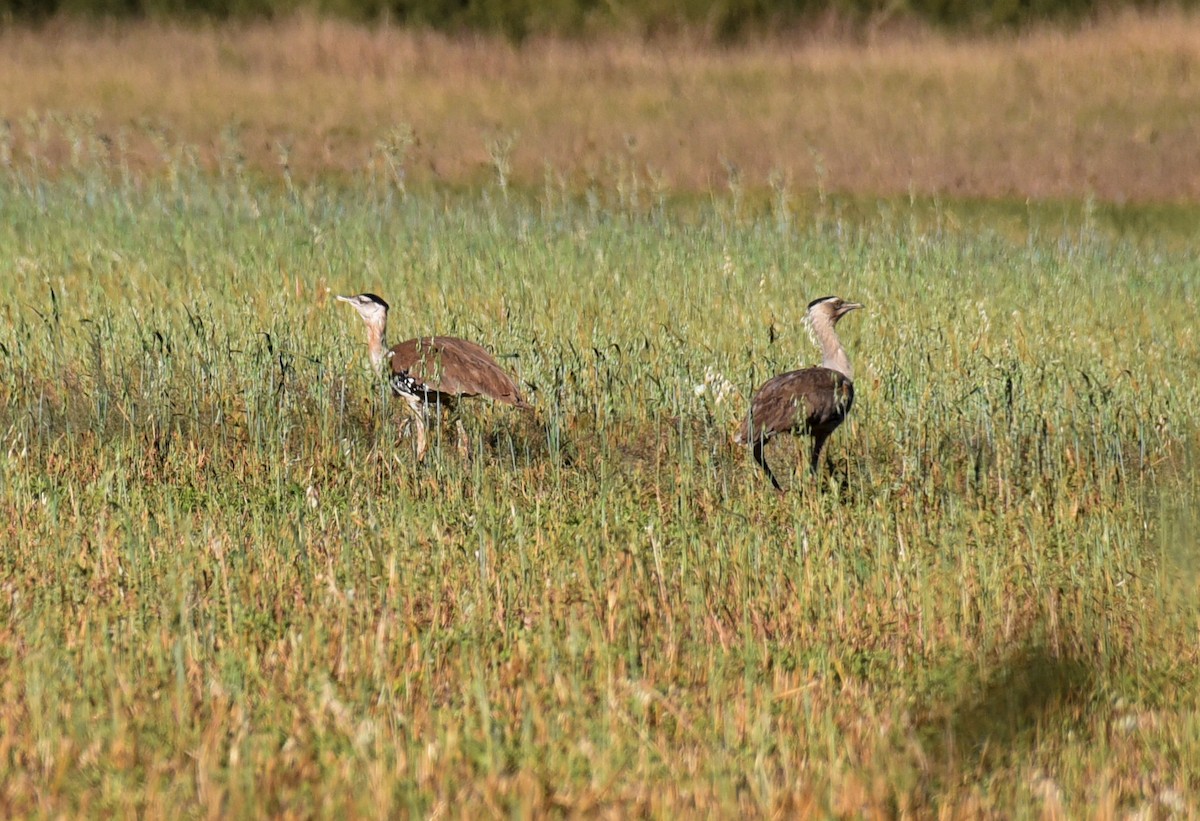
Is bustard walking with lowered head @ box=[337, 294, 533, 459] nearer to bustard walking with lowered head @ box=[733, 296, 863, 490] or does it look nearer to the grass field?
the grass field

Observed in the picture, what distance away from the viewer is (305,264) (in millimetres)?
11625

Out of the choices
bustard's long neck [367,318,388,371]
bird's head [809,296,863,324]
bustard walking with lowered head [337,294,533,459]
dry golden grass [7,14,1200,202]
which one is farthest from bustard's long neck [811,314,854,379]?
dry golden grass [7,14,1200,202]

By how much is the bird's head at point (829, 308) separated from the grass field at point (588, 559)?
1.36 feet

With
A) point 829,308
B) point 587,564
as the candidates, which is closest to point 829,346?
point 829,308

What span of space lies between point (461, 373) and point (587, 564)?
2.05 m

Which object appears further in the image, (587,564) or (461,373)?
(461,373)

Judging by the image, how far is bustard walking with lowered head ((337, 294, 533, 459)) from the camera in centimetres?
747

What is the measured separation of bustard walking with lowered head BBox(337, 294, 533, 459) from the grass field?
220 mm

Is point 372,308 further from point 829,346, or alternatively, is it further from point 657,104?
point 657,104

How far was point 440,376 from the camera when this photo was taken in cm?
744

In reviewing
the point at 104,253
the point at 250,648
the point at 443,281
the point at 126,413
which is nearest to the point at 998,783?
the point at 250,648

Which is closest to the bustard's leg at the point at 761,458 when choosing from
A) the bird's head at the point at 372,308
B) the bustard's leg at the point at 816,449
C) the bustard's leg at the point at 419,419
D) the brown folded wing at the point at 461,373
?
the bustard's leg at the point at 816,449

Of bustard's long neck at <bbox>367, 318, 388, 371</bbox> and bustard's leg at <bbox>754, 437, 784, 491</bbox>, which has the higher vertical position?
bustard's leg at <bbox>754, 437, 784, 491</bbox>

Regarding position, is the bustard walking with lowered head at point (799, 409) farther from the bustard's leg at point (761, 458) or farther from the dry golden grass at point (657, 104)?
the dry golden grass at point (657, 104)
